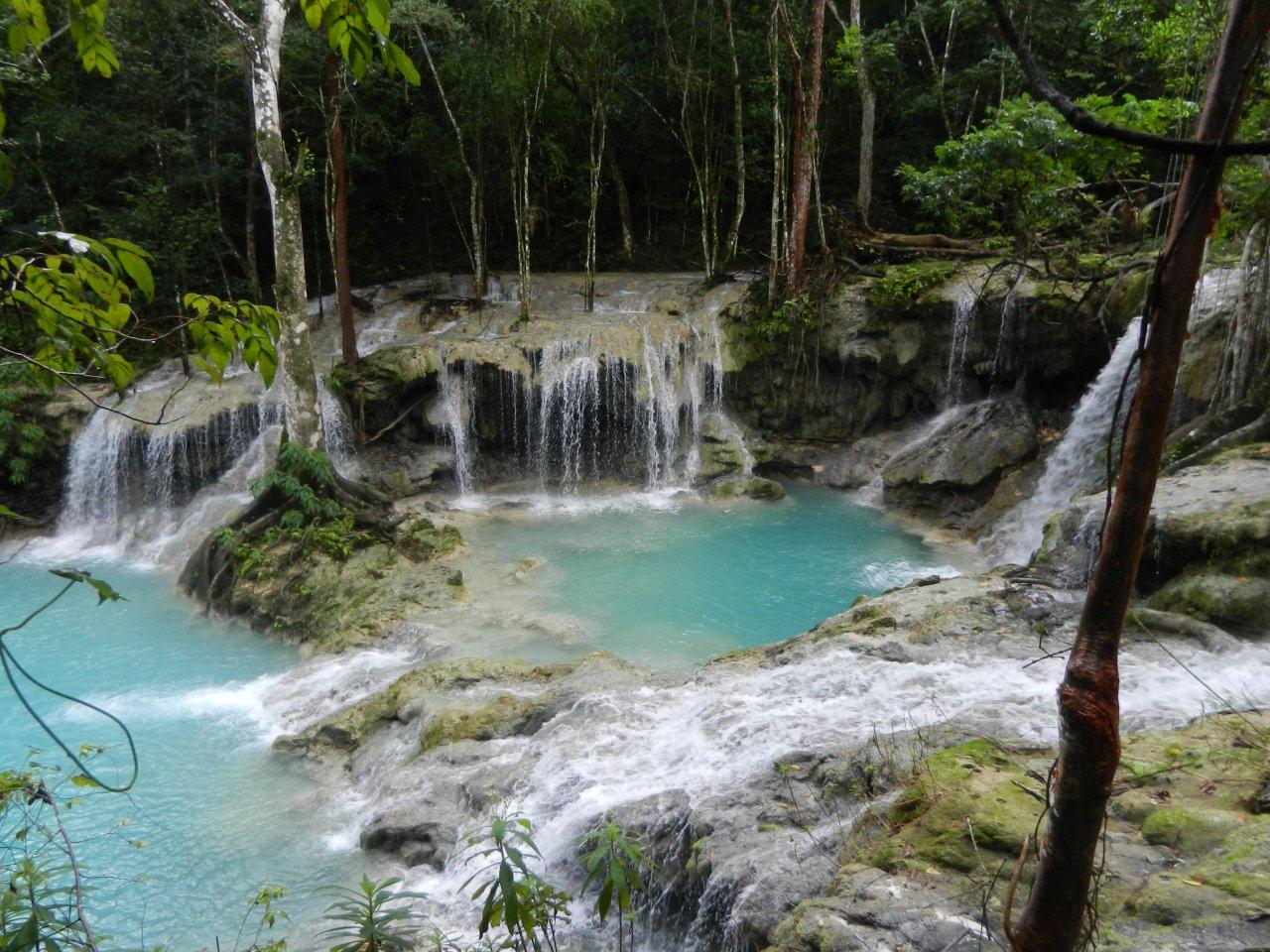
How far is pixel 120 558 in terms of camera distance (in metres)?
11.6

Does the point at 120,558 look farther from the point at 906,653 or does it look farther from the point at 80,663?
the point at 906,653

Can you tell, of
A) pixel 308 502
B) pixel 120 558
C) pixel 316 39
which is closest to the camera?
pixel 308 502

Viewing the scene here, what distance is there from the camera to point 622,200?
1967cm

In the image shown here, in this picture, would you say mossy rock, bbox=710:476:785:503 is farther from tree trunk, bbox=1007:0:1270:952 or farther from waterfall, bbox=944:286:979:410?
tree trunk, bbox=1007:0:1270:952

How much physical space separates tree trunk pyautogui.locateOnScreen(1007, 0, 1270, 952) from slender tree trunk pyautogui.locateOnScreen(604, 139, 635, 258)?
19.3 meters

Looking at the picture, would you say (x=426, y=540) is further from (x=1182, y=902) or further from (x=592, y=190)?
(x=1182, y=902)

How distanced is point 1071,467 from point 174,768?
11.0m

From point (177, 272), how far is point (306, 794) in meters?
12.7

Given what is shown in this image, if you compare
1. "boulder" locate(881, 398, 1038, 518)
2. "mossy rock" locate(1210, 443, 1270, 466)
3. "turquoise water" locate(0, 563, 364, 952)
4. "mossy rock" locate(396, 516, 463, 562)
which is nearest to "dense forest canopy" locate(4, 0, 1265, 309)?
"boulder" locate(881, 398, 1038, 518)

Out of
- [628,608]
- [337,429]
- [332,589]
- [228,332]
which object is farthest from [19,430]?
[228,332]

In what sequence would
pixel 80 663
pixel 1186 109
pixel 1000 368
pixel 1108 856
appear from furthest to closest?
pixel 1000 368, pixel 80 663, pixel 1186 109, pixel 1108 856

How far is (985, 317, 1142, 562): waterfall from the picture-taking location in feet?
33.2

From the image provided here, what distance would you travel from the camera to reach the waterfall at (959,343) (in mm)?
12594

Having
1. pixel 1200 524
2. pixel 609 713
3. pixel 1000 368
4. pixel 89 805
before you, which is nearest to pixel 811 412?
pixel 1000 368
